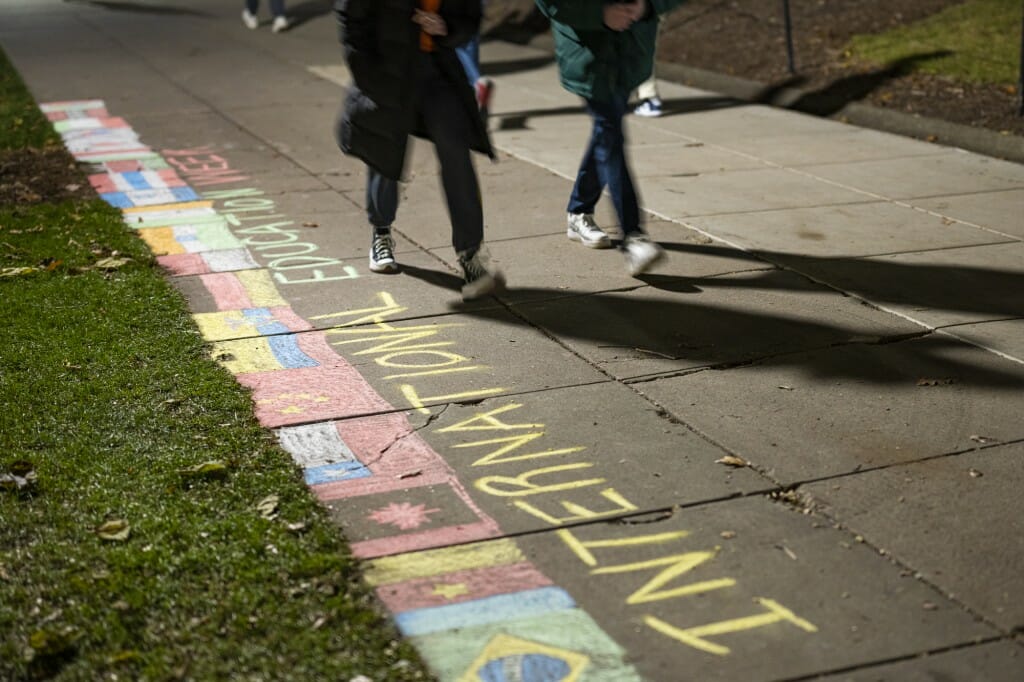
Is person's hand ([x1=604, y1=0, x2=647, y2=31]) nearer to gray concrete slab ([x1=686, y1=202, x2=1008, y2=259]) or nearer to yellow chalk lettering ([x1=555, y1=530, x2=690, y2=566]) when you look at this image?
gray concrete slab ([x1=686, y1=202, x2=1008, y2=259])

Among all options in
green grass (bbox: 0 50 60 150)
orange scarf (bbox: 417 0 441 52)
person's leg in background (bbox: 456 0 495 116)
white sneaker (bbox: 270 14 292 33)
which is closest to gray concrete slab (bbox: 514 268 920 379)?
orange scarf (bbox: 417 0 441 52)

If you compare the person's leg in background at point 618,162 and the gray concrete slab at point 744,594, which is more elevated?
the person's leg in background at point 618,162

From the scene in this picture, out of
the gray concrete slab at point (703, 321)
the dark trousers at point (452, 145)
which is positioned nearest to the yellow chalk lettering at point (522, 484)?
the gray concrete slab at point (703, 321)

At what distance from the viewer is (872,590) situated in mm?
3455

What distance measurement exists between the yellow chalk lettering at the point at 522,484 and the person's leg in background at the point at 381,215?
2586 mm

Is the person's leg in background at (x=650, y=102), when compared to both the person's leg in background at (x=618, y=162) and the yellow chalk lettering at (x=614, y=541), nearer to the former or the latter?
the person's leg in background at (x=618, y=162)

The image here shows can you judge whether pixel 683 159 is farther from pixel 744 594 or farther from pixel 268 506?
pixel 744 594

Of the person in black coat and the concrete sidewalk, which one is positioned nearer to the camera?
the concrete sidewalk

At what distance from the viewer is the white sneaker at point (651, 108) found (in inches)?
454

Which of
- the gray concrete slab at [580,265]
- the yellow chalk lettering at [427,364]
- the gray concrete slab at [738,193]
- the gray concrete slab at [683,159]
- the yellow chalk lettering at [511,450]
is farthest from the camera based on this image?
the gray concrete slab at [683,159]

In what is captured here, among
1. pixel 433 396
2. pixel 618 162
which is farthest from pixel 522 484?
pixel 618 162

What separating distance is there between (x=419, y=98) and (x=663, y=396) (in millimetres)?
1895

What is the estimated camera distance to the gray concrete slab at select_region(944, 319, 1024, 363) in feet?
17.5

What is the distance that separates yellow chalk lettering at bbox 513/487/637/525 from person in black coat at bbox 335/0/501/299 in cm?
217
